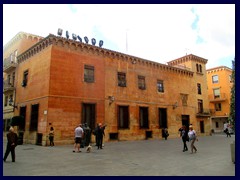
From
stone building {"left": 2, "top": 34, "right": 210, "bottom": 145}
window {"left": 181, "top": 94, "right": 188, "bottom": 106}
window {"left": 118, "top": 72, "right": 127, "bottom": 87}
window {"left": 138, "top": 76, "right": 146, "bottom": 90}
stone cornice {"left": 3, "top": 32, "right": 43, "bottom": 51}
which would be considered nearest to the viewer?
stone building {"left": 2, "top": 34, "right": 210, "bottom": 145}

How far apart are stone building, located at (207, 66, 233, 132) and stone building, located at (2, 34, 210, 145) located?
18.5 metres

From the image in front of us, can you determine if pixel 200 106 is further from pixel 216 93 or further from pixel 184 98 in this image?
pixel 216 93

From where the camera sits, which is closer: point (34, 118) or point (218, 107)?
point (34, 118)

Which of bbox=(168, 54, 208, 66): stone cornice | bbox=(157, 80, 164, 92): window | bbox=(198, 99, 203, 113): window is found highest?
bbox=(168, 54, 208, 66): stone cornice

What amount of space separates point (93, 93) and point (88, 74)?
6.16ft

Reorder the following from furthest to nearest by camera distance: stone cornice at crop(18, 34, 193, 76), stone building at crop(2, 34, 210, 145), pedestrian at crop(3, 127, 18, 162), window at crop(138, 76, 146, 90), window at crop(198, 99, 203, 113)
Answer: window at crop(198, 99, 203, 113)
window at crop(138, 76, 146, 90)
stone cornice at crop(18, 34, 193, 76)
stone building at crop(2, 34, 210, 145)
pedestrian at crop(3, 127, 18, 162)

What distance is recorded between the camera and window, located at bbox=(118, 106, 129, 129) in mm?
23156

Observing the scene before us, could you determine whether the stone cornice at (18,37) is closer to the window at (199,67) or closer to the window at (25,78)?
the window at (25,78)

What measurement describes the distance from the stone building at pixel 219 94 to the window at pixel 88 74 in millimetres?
30850

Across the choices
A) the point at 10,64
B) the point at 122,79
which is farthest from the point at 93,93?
the point at 10,64

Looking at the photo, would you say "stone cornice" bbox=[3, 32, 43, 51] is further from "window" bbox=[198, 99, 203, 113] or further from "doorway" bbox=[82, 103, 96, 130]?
"window" bbox=[198, 99, 203, 113]

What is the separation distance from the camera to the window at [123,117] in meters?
23.2

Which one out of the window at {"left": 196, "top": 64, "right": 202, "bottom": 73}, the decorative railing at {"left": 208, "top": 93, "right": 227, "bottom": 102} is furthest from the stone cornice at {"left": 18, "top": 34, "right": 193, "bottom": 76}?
the decorative railing at {"left": 208, "top": 93, "right": 227, "bottom": 102}

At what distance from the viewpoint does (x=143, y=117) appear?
1001 inches
